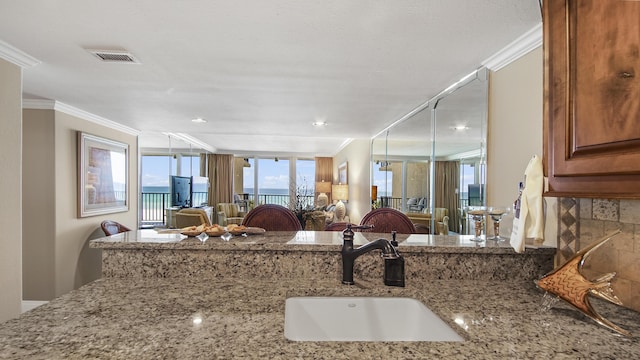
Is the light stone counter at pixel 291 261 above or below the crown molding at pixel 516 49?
below

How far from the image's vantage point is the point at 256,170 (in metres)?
10.7

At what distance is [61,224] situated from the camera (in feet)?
12.0

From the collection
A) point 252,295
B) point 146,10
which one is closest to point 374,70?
point 146,10

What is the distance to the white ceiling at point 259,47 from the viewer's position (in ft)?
5.26

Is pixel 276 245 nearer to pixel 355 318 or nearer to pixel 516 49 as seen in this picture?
pixel 355 318

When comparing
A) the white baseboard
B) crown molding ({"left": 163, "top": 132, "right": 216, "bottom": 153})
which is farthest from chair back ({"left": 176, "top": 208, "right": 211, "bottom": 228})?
the white baseboard

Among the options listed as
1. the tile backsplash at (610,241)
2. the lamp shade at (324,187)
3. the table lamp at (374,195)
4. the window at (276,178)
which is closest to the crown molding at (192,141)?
the window at (276,178)

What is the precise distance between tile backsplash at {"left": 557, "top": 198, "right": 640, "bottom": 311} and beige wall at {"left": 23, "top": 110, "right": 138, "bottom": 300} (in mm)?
4490

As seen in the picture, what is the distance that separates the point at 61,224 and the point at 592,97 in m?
4.62

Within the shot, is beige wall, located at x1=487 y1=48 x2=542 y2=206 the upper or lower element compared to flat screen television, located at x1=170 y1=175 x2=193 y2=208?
upper

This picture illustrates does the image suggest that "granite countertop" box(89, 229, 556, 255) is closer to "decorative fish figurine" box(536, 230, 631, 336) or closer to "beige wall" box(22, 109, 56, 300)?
"decorative fish figurine" box(536, 230, 631, 336)

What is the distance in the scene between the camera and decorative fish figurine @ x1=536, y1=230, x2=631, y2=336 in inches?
39.0

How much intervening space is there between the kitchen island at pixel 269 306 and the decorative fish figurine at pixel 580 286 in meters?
0.04

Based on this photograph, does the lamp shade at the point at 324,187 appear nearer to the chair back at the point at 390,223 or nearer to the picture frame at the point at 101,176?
the picture frame at the point at 101,176
